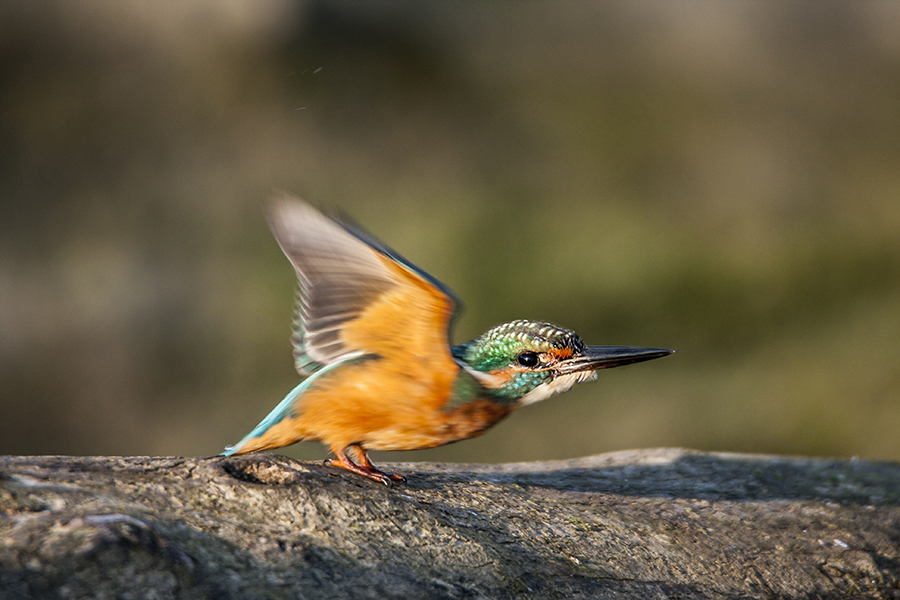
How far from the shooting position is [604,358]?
2.26 meters

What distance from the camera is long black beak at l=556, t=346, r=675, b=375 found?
225 centimetres

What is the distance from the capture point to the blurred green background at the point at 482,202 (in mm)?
6172

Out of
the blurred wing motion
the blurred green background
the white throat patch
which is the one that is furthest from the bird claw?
the blurred green background

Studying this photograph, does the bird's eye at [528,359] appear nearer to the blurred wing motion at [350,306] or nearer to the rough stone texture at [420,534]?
the blurred wing motion at [350,306]

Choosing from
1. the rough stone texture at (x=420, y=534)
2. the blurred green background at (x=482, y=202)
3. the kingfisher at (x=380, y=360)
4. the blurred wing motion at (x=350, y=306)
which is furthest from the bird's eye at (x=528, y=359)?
the blurred green background at (x=482, y=202)

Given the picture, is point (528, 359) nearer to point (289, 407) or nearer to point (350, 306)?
point (350, 306)

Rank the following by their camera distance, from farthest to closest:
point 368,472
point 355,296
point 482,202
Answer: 1. point 482,202
2. point 368,472
3. point 355,296

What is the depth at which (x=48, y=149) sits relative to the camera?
22.0 ft

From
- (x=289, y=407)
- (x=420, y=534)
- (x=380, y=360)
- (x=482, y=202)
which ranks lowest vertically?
(x=420, y=534)

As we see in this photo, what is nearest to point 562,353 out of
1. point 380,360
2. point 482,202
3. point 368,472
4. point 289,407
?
point 380,360

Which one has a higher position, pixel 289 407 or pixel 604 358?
pixel 604 358

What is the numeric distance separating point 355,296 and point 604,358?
0.73 metres

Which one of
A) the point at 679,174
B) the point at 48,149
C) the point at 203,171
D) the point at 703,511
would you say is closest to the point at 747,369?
the point at 679,174

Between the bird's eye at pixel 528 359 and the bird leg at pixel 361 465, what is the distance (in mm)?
488
